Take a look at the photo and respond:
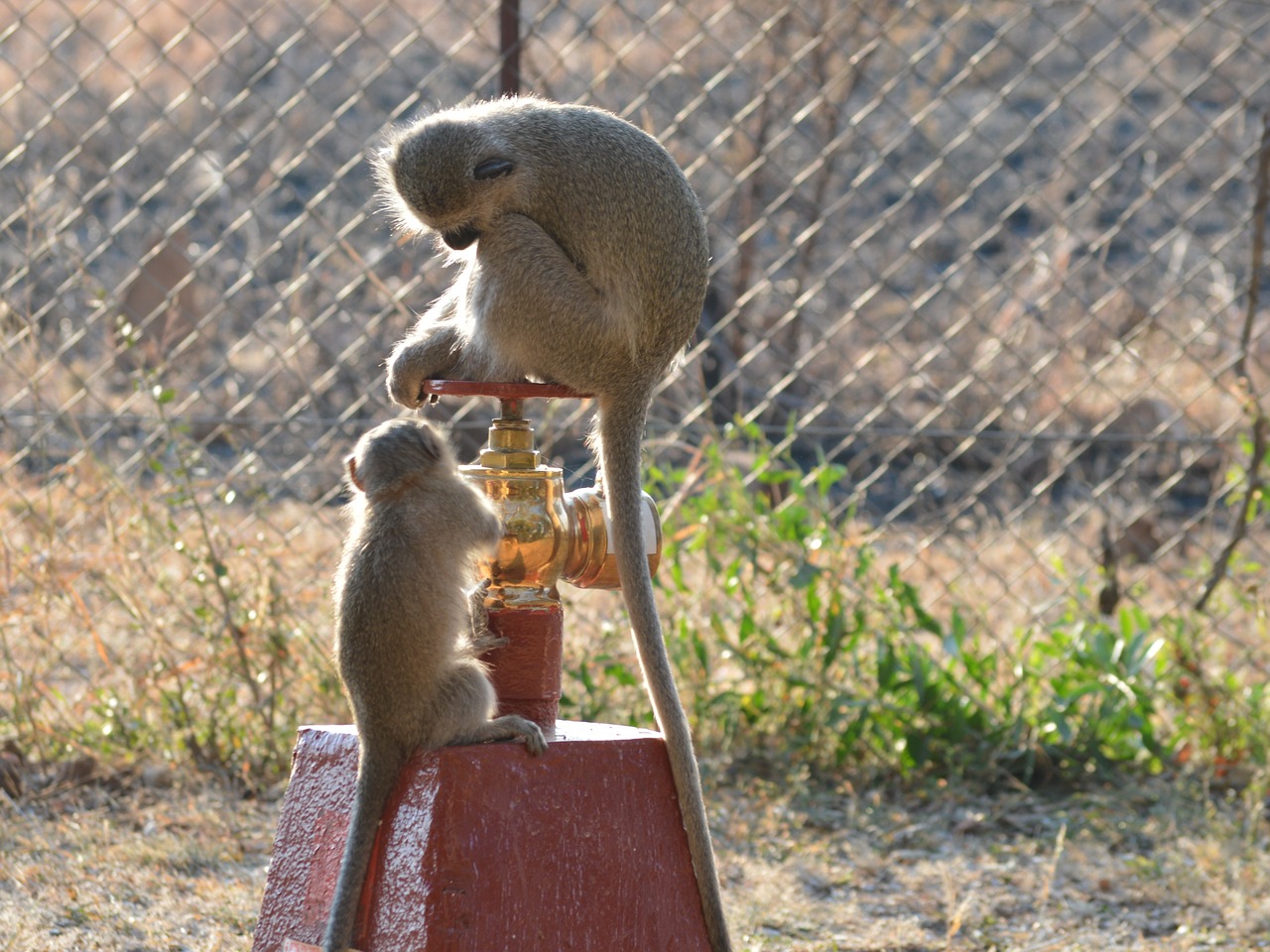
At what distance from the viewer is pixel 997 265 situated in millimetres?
10047

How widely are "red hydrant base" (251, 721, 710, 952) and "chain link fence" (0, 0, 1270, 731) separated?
149 centimetres

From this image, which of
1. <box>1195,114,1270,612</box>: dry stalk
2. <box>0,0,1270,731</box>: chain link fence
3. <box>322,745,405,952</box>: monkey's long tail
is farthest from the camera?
<box>0,0,1270,731</box>: chain link fence

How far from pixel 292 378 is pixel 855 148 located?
15.5 ft

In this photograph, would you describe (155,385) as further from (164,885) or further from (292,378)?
(292,378)

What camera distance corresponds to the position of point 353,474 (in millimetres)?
2445

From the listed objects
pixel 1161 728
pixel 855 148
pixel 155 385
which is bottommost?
pixel 1161 728

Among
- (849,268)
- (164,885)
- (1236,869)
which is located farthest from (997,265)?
(164,885)

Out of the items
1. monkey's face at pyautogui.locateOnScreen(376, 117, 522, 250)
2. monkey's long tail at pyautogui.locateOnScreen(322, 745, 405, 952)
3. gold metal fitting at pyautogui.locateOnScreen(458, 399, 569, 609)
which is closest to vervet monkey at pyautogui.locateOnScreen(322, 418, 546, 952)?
monkey's long tail at pyautogui.locateOnScreen(322, 745, 405, 952)

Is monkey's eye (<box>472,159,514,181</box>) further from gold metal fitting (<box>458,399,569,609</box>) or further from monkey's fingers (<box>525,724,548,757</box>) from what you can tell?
monkey's fingers (<box>525,724,548,757</box>)

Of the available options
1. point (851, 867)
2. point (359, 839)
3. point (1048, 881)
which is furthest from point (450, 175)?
point (1048, 881)

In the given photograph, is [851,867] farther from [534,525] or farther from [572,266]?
[572,266]

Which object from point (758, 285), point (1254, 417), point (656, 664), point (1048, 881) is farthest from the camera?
point (758, 285)

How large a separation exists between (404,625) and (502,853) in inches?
14.8

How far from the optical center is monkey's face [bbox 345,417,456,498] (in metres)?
2.38
